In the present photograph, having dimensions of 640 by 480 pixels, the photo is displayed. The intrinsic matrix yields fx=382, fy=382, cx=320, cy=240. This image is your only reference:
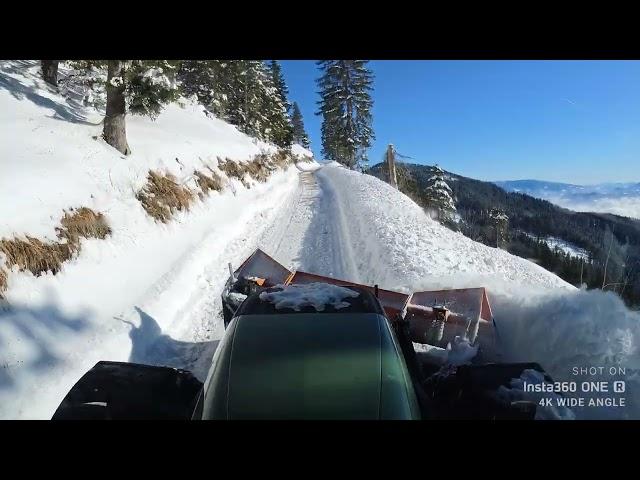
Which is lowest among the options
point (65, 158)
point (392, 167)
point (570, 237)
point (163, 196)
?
point (570, 237)

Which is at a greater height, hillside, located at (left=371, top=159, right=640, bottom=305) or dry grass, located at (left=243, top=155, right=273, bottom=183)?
dry grass, located at (left=243, top=155, right=273, bottom=183)

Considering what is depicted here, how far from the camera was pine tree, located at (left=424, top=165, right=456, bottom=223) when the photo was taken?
30.1 metres

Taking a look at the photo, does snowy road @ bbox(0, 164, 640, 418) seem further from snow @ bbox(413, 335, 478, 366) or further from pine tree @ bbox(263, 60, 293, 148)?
pine tree @ bbox(263, 60, 293, 148)

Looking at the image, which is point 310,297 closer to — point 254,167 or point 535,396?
point 535,396

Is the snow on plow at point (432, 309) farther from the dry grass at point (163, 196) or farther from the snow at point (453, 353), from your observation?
the dry grass at point (163, 196)

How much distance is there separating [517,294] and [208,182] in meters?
9.71

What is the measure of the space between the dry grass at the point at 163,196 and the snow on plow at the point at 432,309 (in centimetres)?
378

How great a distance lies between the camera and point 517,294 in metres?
5.44

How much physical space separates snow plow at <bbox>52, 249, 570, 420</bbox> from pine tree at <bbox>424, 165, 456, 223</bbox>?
26.8 m

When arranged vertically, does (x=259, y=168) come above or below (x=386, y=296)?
above

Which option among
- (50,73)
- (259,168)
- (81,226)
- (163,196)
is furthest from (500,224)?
(50,73)

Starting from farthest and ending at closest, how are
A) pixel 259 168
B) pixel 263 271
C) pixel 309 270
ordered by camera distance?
pixel 259 168, pixel 309 270, pixel 263 271

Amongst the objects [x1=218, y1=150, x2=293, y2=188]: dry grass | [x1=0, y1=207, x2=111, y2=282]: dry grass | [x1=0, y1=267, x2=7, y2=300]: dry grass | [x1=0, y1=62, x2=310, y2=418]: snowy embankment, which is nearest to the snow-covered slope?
[x1=0, y1=62, x2=310, y2=418]: snowy embankment
